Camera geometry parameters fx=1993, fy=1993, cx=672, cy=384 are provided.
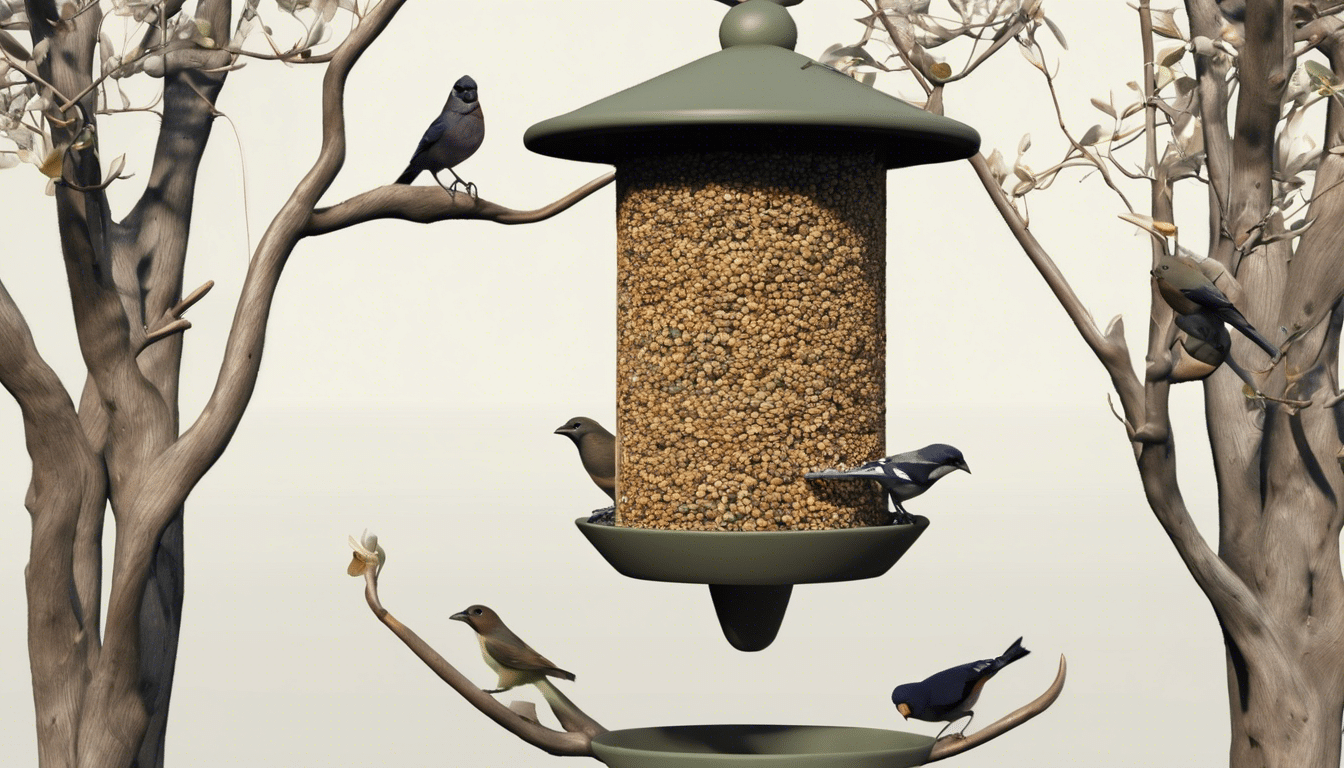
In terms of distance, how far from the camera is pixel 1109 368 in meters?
7.73

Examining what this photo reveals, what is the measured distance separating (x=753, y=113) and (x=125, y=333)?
344 cm

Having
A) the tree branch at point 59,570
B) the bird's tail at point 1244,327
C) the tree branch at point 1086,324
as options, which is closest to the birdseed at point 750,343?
the bird's tail at point 1244,327

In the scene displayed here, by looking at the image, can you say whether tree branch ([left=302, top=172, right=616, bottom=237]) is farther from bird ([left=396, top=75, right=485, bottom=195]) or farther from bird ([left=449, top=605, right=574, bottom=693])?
bird ([left=449, top=605, right=574, bottom=693])

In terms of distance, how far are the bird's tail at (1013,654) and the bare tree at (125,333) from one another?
270 cm

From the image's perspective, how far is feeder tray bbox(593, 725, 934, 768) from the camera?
6000mm

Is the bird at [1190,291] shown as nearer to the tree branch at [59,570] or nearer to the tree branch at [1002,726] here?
the tree branch at [1002,726]

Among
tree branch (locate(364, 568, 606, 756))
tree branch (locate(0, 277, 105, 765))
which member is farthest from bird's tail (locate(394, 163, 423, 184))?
tree branch (locate(364, 568, 606, 756))

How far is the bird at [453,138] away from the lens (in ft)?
26.5

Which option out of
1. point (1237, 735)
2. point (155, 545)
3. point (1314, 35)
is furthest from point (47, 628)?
point (1314, 35)

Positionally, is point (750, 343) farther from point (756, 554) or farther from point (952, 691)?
point (952, 691)

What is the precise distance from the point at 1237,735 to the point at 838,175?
369 cm

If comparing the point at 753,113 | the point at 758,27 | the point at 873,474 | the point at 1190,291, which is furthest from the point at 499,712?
the point at 1190,291

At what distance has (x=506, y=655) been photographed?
6789 mm

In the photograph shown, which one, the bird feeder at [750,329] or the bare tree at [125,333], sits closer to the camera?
the bird feeder at [750,329]
